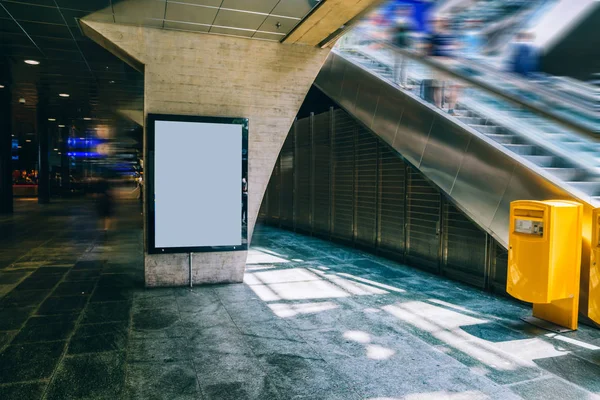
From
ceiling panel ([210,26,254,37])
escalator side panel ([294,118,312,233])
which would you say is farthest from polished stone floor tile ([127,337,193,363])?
escalator side panel ([294,118,312,233])

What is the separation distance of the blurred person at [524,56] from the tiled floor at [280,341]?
3.86 m

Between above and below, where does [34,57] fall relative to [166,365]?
above

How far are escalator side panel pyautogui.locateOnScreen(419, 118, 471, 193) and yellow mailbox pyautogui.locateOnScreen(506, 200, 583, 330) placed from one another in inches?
67.3

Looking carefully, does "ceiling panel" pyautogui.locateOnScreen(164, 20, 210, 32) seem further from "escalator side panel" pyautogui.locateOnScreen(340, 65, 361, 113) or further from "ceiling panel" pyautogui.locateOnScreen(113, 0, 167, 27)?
"escalator side panel" pyautogui.locateOnScreen(340, 65, 361, 113)

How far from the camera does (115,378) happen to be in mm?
4000

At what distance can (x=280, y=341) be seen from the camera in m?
4.97

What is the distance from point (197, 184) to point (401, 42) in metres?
5.22

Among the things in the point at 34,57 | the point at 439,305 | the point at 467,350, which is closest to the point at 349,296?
the point at 439,305

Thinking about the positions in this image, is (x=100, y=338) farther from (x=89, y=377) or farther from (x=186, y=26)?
(x=186, y=26)

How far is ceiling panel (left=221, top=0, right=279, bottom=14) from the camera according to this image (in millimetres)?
6061

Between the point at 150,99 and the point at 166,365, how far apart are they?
458cm

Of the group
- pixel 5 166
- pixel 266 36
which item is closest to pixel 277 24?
pixel 266 36

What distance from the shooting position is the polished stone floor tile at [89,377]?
370 centimetres

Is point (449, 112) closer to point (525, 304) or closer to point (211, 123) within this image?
point (525, 304)
